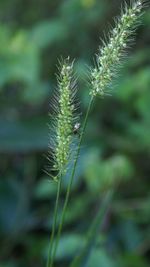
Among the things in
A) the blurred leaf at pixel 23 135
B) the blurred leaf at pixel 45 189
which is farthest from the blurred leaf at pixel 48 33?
the blurred leaf at pixel 45 189

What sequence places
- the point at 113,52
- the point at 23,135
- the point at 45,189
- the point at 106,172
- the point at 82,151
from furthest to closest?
the point at 23,135, the point at 82,151, the point at 45,189, the point at 106,172, the point at 113,52

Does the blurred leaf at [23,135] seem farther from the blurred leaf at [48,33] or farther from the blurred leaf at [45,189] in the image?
the blurred leaf at [48,33]

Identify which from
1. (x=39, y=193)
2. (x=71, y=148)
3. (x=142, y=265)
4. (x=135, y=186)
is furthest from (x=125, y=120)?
(x=71, y=148)

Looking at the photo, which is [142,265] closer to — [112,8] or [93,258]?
[93,258]

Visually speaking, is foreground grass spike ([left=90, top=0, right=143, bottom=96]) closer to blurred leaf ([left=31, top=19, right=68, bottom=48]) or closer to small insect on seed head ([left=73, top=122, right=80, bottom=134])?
small insect on seed head ([left=73, top=122, right=80, bottom=134])

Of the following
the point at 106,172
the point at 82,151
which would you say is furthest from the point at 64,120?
the point at 82,151

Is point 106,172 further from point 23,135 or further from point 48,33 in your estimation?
point 48,33

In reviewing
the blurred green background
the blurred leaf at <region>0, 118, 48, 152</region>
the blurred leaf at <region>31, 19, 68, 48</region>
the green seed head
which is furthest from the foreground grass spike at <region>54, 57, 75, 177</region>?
the blurred leaf at <region>31, 19, 68, 48</region>
